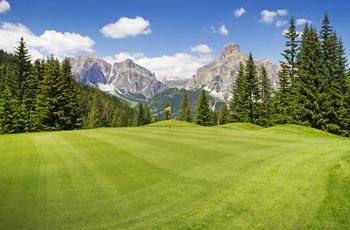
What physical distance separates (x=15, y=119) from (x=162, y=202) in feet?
194

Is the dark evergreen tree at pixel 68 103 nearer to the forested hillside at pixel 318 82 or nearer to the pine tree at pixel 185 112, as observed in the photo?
the forested hillside at pixel 318 82

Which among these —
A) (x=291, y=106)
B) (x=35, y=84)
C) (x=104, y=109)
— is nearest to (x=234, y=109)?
(x=291, y=106)

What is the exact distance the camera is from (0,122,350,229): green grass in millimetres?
6656

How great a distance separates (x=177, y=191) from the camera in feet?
29.1

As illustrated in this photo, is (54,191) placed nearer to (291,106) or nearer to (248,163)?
(248,163)

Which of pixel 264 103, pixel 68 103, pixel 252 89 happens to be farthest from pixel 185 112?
pixel 68 103

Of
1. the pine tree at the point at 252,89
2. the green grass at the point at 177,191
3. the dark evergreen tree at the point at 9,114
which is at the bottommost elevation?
the green grass at the point at 177,191

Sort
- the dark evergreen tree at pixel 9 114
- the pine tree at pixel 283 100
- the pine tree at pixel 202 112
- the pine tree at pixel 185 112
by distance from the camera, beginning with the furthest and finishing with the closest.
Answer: the pine tree at pixel 185 112 < the pine tree at pixel 202 112 < the dark evergreen tree at pixel 9 114 < the pine tree at pixel 283 100

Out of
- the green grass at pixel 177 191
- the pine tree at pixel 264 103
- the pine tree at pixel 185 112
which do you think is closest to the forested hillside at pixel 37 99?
the pine tree at pixel 264 103

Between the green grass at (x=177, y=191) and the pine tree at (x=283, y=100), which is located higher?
the pine tree at (x=283, y=100)

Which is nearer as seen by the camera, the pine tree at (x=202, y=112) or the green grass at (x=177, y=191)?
the green grass at (x=177, y=191)

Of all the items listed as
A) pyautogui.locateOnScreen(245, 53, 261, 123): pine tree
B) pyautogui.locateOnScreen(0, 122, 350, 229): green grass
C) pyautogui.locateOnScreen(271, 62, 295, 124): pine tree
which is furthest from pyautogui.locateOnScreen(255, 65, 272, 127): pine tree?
pyautogui.locateOnScreen(0, 122, 350, 229): green grass

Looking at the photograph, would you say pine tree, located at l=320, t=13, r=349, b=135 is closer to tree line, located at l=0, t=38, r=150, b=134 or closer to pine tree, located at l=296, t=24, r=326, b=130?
pine tree, located at l=296, t=24, r=326, b=130

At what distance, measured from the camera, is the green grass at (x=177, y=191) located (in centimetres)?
666
